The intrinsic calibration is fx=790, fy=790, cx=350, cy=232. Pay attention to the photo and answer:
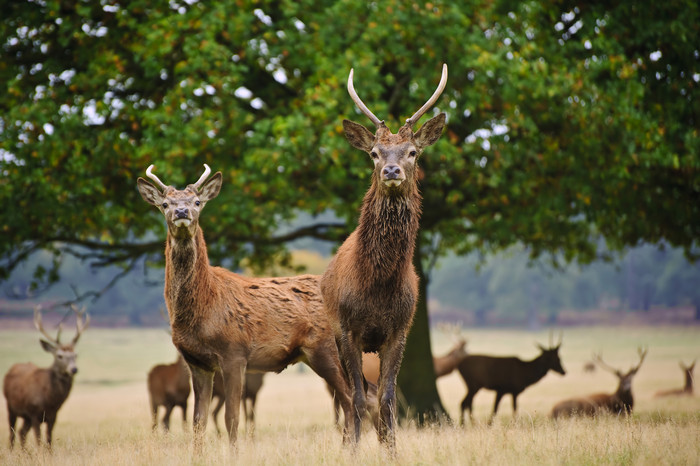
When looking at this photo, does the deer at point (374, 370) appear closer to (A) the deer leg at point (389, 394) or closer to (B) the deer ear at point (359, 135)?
(A) the deer leg at point (389, 394)

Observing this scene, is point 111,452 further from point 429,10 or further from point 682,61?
point 682,61

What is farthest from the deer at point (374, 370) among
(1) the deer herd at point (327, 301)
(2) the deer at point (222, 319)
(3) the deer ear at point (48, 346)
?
(3) the deer ear at point (48, 346)

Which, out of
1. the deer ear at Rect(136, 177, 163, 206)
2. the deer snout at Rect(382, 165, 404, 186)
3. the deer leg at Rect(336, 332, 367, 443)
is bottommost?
the deer leg at Rect(336, 332, 367, 443)

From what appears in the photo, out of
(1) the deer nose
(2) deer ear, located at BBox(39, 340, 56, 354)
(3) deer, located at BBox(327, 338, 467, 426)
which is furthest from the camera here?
(2) deer ear, located at BBox(39, 340, 56, 354)

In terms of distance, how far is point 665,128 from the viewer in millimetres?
11820

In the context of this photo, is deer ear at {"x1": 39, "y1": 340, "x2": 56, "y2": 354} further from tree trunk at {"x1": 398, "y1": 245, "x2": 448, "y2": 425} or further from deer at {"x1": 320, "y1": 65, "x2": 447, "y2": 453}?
deer at {"x1": 320, "y1": 65, "x2": 447, "y2": 453}

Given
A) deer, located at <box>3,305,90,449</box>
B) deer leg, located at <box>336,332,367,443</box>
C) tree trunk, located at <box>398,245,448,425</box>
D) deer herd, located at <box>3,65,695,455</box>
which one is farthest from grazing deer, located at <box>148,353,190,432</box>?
deer leg, located at <box>336,332,367,443</box>

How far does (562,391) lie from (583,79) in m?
17.2

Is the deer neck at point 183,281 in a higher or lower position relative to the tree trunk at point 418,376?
higher

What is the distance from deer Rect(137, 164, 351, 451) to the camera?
26.0 ft

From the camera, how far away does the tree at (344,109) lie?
12.0m

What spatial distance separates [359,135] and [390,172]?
955 millimetres

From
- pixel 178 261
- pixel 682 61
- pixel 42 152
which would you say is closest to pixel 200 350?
pixel 178 261

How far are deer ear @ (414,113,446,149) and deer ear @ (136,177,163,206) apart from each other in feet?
9.10
